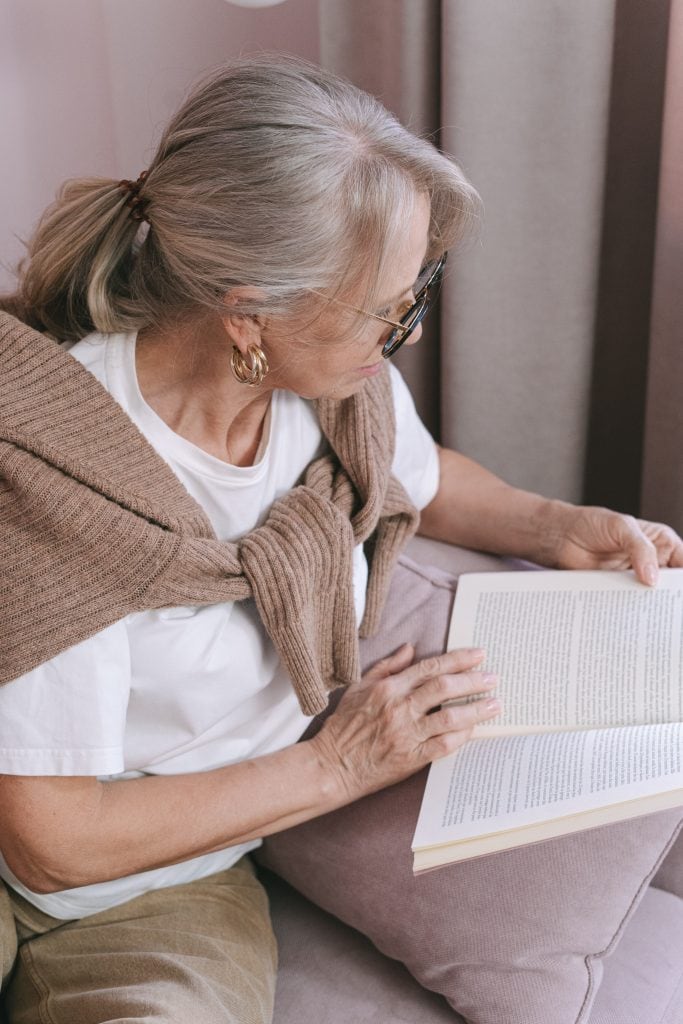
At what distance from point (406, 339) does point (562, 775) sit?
1.47 ft

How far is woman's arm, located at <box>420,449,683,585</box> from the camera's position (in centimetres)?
129

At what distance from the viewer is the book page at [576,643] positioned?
3.65 feet

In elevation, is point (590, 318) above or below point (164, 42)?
below

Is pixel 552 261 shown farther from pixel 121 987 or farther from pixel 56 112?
pixel 121 987

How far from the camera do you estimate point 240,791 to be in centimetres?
107

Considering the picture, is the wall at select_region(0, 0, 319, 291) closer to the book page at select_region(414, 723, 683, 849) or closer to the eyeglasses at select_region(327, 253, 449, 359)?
the eyeglasses at select_region(327, 253, 449, 359)

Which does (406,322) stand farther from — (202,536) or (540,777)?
(540,777)

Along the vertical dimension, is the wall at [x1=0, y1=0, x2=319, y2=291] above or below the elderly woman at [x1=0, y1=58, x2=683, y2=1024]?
above

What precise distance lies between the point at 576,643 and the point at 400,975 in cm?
41

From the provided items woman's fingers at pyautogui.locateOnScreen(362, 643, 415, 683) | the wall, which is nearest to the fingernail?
woman's fingers at pyautogui.locateOnScreen(362, 643, 415, 683)

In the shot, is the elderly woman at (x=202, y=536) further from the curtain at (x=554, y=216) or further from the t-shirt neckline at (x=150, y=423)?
the curtain at (x=554, y=216)

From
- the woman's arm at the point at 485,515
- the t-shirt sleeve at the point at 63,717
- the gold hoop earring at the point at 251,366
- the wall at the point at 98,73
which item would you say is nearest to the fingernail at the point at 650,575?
the woman's arm at the point at 485,515

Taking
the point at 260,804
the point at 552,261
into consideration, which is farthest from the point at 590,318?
the point at 260,804

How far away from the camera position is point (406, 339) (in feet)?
3.43
